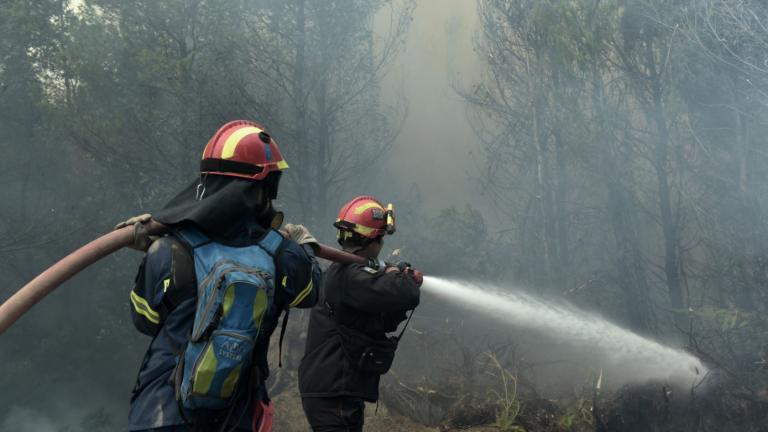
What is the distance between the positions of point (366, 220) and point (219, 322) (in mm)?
2053

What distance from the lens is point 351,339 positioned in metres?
3.77

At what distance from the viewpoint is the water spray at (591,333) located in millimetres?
6672

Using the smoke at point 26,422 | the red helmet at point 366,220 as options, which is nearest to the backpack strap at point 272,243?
the red helmet at point 366,220

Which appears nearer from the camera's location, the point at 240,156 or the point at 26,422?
the point at 240,156

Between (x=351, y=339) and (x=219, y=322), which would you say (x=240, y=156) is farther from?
(x=351, y=339)

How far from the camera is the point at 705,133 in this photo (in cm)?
954

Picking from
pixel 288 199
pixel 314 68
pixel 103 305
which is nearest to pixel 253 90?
pixel 314 68

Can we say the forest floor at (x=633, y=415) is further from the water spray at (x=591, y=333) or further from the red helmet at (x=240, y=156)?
the red helmet at (x=240, y=156)

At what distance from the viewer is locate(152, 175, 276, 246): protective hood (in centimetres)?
215

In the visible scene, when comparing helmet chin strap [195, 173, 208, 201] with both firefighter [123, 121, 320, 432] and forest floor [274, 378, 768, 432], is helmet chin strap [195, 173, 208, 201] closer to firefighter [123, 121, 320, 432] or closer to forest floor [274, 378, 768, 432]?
firefighter [123, 121, 320, 432]

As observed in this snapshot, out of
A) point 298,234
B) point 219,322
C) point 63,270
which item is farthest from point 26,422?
point 219,322

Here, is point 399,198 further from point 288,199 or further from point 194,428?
point 194,428

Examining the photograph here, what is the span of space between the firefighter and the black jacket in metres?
1.33

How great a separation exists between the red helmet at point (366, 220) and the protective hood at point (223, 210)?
168 cm
